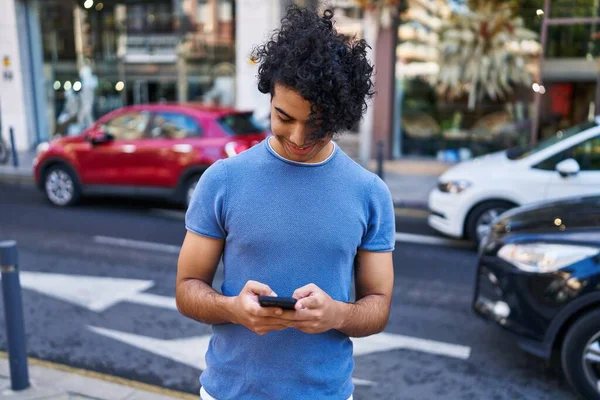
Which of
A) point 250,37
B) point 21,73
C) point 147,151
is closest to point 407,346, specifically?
point 147,151

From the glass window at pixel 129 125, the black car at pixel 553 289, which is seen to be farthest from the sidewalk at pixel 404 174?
the black car at pixel 553 289

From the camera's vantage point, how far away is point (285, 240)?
1687mm

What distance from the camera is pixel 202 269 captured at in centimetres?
181

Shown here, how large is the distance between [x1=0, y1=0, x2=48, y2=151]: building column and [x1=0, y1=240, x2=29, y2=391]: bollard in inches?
552

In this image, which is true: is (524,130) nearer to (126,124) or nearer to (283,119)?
(126,124)

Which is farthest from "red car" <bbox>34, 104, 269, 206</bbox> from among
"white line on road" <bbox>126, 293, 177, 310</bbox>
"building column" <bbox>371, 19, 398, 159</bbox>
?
"building column" <bbox>371, 19, 398, 159</bbox>

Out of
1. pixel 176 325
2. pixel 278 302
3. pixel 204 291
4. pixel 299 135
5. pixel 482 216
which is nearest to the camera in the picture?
pixel 278 302

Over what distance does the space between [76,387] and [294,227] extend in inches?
108

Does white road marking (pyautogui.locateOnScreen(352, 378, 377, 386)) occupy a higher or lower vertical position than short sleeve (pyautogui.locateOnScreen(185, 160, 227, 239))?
lower

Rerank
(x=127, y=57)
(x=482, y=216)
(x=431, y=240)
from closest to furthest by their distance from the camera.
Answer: (x=482, y=216)
(x=431, y=240)
(x=127, y=57)

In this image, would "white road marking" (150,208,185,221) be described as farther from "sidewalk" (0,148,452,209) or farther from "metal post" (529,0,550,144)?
"metal post" (529,0,550,144)

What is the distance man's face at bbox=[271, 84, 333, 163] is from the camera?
1624 millimetres

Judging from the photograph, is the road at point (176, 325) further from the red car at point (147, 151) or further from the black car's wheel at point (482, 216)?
the red car at point (147, 151)

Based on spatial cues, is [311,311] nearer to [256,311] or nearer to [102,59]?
[256,311]
